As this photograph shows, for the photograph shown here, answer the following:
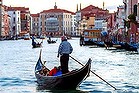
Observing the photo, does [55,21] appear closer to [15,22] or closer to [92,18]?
[15,22]

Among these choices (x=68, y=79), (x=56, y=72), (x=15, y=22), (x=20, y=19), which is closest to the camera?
(x=68, y=79)

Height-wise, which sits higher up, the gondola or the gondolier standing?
the gondolier standing

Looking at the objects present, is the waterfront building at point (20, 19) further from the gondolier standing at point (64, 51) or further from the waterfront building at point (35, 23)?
the gondolier standing at point (64, 51)

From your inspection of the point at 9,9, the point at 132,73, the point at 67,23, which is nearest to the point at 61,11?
the point at 67,23

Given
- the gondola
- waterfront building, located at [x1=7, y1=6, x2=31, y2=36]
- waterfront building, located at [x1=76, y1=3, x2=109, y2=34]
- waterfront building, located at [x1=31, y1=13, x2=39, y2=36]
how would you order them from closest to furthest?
the gondola < waterfront building, located at [x1=76, y1=3, x2=109, y2=34] < waterfront building, located at [x1=7, y1=6, x2=31, y2=36] < waterfront building, located at [x1=31, y1=13, x2=39, y2=36]

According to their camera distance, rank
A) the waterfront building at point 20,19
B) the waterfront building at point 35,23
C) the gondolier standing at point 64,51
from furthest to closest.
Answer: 1. the waterfront building at point 35,23
2. the waterfront building at point 20,19
3. the gondolier standing at point 64,51

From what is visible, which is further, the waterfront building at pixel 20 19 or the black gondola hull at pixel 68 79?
the waterfront building at pixel 20 19

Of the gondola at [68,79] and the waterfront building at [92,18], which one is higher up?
the waterfront building at [92,18]

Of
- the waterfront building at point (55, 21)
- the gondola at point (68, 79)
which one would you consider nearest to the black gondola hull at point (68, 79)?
the gondola at point (68, 79)

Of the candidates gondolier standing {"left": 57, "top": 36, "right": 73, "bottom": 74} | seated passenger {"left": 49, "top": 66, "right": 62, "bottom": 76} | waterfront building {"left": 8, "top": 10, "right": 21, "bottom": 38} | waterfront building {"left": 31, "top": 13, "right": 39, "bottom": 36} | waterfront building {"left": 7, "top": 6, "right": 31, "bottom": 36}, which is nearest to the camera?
gondolier standing {"left": 57, "top": 36, "right": 73, "bottom": 74}

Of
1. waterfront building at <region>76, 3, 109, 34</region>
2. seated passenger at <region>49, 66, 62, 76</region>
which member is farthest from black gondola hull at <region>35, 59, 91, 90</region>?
waterfront building at <region>76, 3, 109, 34</region>

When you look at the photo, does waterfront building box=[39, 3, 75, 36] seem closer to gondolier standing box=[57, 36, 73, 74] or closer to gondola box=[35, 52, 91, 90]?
gondola box=[35, 52, 91, 90]

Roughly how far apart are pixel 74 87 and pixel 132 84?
1.65 meters

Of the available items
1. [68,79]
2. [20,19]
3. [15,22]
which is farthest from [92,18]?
[68,79]
